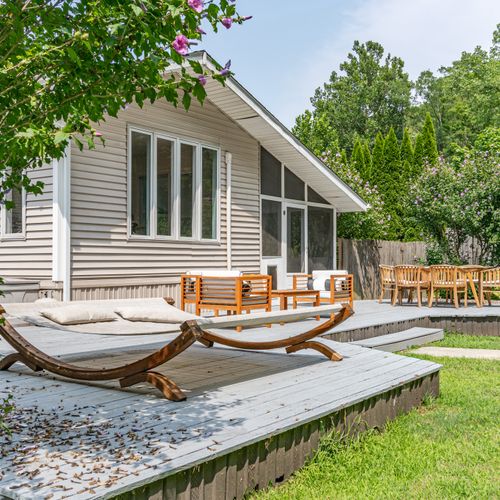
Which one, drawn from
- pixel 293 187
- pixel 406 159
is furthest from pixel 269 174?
pixel 406 159

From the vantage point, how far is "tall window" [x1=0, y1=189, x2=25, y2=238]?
8.31 metres

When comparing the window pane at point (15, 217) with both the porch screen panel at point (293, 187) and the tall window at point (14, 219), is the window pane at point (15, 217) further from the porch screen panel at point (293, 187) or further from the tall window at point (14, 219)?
the porch screen panel at point (293, 187)

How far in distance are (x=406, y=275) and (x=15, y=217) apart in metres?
7.31

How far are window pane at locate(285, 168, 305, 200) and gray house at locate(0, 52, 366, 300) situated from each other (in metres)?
0.03

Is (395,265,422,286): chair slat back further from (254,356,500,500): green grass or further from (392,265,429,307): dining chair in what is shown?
(254,356,500,500): green grass

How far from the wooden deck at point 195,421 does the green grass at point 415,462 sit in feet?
0.35

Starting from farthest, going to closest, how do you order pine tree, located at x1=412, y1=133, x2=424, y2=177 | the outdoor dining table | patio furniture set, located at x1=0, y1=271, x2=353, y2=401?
pine tree, located at x1=412, y1=133, x2=424, y2=177
the outdoor dining table
patio furniture set, located at x1=0, y1=271, x2=353, y2=401

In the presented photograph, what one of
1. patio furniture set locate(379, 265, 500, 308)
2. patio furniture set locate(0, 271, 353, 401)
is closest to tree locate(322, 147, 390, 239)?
patio furniture set locate(379, 265, 500, 308)

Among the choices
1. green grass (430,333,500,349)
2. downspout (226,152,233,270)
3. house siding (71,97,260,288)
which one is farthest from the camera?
downspout (226,152,233,270)

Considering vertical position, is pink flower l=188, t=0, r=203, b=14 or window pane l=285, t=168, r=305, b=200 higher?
window pane l=285, t=168, r=305, b=200

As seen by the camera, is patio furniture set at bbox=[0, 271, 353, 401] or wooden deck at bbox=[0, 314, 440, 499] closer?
wooden deck at bbox=[0, 314, 440, 499]

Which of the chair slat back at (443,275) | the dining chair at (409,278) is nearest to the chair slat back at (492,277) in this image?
the chair slat back at (443,275)

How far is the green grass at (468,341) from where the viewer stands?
29.1ft

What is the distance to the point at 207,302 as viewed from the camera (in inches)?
322
